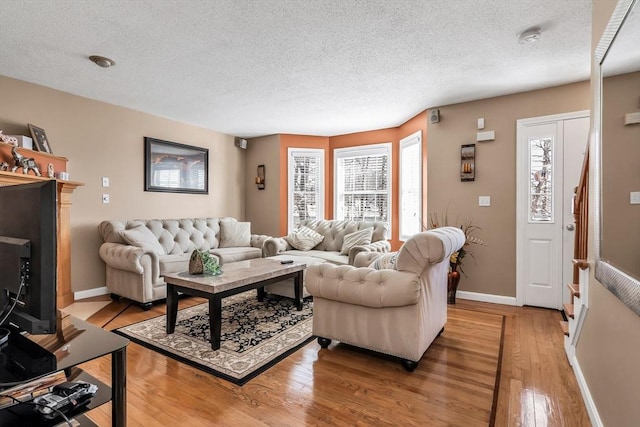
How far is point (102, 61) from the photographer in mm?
2922

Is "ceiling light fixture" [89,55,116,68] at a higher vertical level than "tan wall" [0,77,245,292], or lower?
higher

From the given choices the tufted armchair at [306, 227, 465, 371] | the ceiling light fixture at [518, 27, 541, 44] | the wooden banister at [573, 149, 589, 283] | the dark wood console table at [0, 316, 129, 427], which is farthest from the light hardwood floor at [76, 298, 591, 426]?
the ceiling light fixture at [518, 27, 541, 44]

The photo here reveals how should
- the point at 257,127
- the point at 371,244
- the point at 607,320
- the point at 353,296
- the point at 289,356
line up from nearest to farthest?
1. the point at 607,320
2. the point at 353,296
3. the point at 289,356
4. the point at 371,244
5. the point at 257,127

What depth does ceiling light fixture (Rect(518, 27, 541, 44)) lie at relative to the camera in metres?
2.42

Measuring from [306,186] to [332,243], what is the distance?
1.56 meters

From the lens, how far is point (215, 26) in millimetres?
2381

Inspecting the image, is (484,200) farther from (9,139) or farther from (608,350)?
(9,139)

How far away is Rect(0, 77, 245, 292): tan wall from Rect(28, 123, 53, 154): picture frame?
0.11 m

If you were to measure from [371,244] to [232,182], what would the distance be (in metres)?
3.08

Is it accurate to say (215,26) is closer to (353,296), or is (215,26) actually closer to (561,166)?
(353,296)

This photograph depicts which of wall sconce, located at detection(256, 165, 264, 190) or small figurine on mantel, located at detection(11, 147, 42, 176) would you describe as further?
wall sconce, located at detection(256, 165, 264, 190)

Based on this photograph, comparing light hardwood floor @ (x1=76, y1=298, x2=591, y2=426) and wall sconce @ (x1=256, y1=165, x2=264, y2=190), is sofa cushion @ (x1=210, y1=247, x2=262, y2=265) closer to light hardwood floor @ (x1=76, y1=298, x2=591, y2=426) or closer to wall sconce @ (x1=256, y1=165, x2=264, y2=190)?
wall sconce @ (x1=256, y1=165, x2=264, y2=190)

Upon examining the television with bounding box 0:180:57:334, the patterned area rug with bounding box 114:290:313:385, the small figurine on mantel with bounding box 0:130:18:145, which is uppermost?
the small figurine on mantel with bounding box 0:130:18:145

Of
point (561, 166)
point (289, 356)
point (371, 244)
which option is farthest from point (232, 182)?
point (561, 166)
